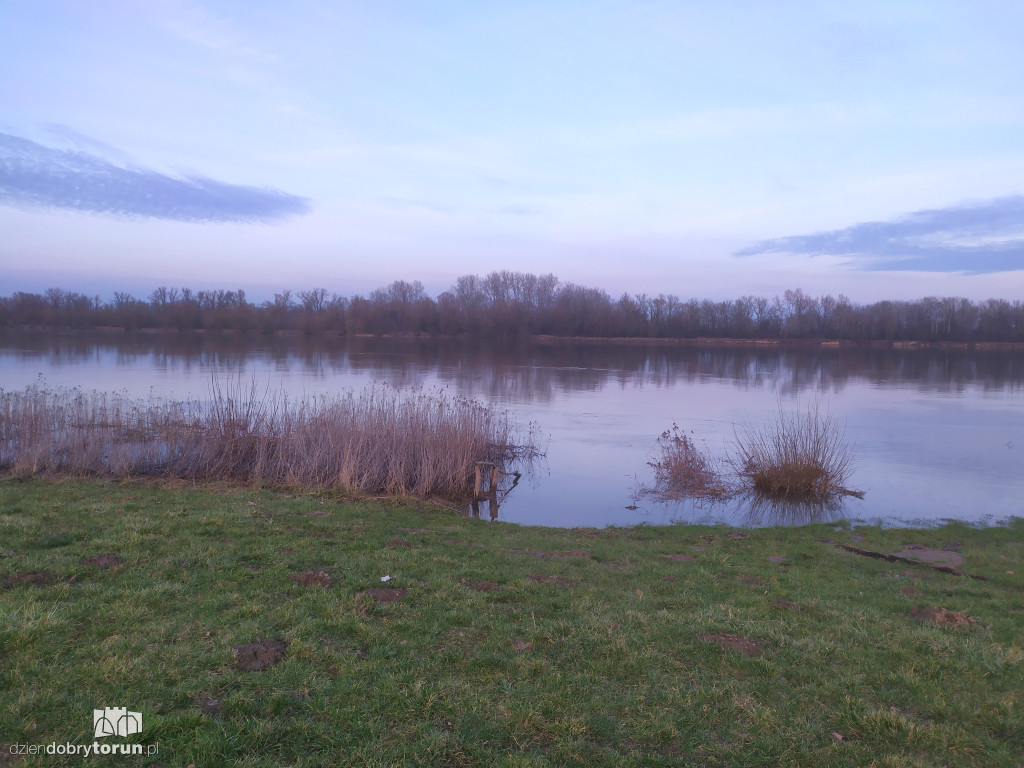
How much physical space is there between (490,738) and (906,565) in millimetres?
7282

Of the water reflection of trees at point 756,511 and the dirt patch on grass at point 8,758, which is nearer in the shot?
the dirt patch on grass at point 8,758

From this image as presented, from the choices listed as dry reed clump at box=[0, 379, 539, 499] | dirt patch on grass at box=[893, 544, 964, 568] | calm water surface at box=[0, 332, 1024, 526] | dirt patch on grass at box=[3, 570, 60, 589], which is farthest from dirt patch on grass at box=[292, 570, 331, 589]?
dirt patch on grass at box=[893, 544, 964, 568]

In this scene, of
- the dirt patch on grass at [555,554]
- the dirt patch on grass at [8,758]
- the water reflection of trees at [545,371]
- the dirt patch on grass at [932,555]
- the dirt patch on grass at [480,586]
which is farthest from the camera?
the water reflection of trees at [545,371]

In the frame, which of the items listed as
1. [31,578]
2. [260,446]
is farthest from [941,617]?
[260,446]

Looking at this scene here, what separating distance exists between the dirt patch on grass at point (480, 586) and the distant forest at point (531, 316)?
8359cm

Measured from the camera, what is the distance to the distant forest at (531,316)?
8938 cm

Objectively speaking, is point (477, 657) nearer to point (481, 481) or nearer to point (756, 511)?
point (481, 481)

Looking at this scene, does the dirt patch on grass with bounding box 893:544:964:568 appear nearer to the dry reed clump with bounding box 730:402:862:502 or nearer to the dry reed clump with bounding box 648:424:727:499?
the dry reed clump with bounding box 730:402:862:502

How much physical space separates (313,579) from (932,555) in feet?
27.5

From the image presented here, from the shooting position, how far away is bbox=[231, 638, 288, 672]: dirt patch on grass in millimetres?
3939

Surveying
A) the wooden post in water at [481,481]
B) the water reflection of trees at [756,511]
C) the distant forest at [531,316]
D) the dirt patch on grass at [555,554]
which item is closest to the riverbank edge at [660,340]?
the distant forest at [531,316]

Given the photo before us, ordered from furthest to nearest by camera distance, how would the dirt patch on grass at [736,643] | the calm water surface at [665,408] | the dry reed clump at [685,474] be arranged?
the dry reed clump at [685,474], the calm water surface at [665,408], the dirt patch on grass at [736,643]

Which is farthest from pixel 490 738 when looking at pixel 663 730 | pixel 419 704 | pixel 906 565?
pixel 906 565

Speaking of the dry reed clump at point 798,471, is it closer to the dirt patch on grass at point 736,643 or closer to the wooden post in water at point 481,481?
the wooden post in water at point 481,481
